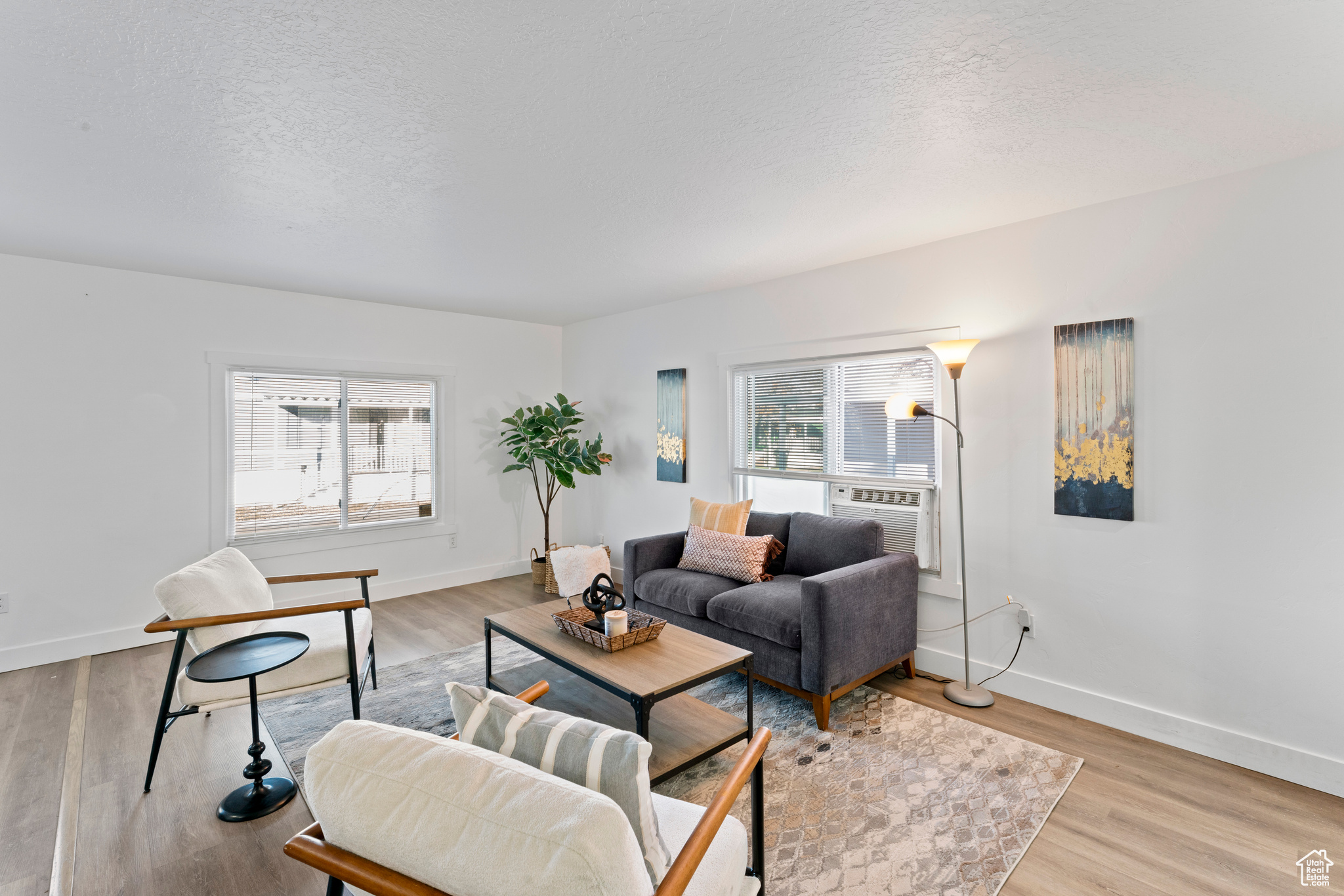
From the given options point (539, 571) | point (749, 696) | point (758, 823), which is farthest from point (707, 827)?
point (539, 571)

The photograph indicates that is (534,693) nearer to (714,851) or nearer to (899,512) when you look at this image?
(714,851)

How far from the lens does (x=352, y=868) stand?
104cm

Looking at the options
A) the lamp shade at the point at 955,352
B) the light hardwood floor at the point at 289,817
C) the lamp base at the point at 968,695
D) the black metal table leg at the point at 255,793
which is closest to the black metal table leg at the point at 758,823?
the light hardwood floor at the point at 289,817

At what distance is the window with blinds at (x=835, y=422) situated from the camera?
12.1 ft

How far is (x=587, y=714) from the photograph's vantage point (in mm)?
2482

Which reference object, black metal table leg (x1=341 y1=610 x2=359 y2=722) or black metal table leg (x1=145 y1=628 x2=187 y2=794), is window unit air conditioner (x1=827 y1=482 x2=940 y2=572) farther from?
black metal table leg (x1=145 y1=628 x2=187 y2=794)

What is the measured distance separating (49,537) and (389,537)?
2.06 meters

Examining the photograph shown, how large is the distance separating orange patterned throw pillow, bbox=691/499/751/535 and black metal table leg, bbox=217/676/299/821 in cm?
257

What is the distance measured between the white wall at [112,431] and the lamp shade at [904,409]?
4.14 m

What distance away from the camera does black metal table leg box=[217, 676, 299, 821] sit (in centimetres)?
227

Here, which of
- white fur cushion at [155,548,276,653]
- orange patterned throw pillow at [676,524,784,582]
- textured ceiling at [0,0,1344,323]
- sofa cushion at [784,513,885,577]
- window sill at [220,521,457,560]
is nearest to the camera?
textured ceiling at [0,0,1344,323]

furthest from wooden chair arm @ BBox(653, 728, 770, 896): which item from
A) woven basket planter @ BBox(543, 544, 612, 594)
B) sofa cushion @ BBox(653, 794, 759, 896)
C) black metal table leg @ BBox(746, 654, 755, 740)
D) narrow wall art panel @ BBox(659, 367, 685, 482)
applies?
woven basket planter @ BBox(543, 544, 612, 594)

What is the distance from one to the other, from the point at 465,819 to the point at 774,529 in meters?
3.16

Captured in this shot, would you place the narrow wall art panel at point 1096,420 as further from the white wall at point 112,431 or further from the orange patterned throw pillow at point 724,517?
the white wall at point 112,431
